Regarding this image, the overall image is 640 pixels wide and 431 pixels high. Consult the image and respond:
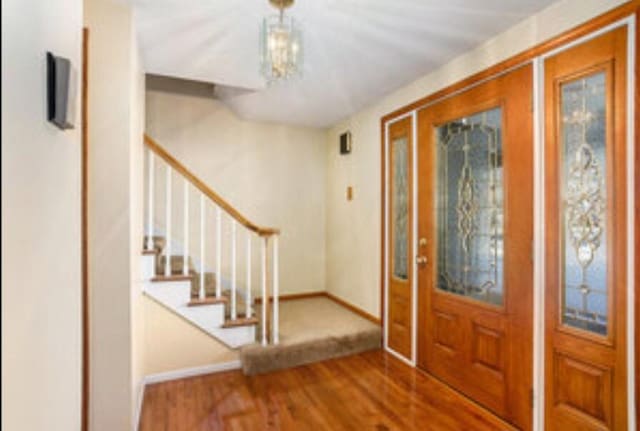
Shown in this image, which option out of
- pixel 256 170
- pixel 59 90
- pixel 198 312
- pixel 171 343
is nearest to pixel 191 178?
pixel 198 312

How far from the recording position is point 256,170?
4.42 metres

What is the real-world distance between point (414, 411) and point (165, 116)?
12.6 feet

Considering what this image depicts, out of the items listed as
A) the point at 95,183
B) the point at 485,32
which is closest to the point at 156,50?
the point at 95,183

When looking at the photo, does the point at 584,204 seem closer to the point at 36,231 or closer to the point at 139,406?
the point at 36,231

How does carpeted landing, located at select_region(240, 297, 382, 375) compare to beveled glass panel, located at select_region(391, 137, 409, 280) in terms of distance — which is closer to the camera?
carpeted landing, located at select_region(240, 297, 382, 375)

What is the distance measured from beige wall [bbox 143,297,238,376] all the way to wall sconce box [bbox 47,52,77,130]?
2.08m

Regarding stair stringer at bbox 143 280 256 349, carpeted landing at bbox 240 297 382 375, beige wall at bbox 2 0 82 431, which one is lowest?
carpeted landing at bbox 240 297 382 375

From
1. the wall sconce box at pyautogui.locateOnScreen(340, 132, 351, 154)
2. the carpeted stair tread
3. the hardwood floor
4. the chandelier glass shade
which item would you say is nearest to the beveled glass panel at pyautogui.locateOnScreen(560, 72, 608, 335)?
the hardwood floor

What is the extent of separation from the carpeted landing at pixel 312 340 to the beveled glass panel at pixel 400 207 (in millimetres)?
727

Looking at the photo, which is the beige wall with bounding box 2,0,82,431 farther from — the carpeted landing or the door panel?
the door panel

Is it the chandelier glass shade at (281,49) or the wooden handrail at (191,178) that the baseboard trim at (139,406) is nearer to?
the wooden handrail at (191,178)

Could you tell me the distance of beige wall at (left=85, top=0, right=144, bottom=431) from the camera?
1.86 m

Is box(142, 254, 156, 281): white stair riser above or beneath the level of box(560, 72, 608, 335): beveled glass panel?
beneath

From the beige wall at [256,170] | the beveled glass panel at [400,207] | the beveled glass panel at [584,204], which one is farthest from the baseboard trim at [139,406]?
the beveled glass panel at [584,204]
